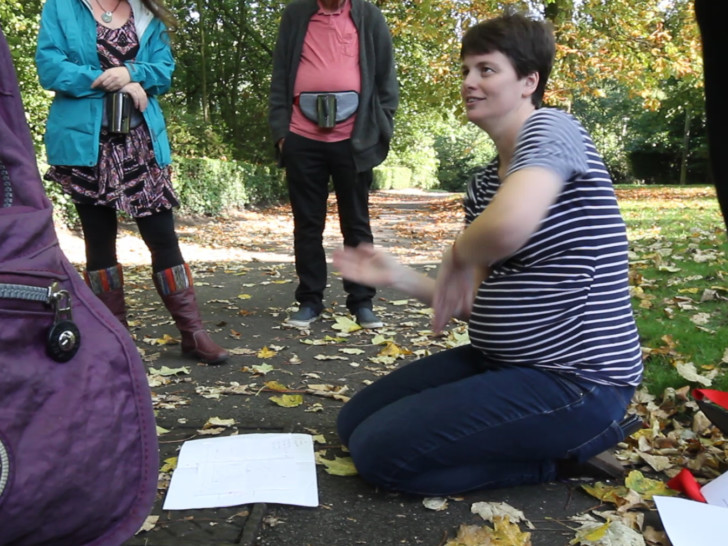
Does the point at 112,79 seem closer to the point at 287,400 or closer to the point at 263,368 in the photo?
the point at 263,368

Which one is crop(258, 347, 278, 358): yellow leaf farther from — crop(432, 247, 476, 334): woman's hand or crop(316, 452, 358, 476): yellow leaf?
crop(432, 247, 476, 334): woman's hand

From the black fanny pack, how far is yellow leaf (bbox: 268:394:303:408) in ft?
5.95

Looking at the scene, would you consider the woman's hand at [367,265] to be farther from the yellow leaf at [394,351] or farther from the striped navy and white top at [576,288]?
the yellow leaf at [394,351]

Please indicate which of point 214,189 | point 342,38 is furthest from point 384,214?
point 342,38

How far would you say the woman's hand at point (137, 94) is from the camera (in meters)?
3.33

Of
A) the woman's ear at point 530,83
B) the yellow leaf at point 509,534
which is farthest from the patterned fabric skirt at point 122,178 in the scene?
Result: the yellow leaf at point 509,534

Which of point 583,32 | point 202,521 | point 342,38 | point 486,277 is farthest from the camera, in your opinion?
point 583,32

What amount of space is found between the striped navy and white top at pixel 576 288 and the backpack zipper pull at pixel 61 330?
1422 millimetres

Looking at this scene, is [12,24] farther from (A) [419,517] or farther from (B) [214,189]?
(A) [419,517]

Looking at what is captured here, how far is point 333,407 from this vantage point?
3.08m

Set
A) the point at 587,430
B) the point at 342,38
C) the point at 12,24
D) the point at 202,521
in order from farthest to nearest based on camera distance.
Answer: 1. the point at 12,24
2. the point at 342,38
3. the point at 587,430
4. the point at 202,521

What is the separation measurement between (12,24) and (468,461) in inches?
375

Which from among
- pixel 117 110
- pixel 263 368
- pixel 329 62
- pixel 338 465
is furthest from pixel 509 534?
pixel 329 62

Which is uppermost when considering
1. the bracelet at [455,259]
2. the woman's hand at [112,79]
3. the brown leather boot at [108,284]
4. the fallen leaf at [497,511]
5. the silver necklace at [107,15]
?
the silver necklace at [107,15]
